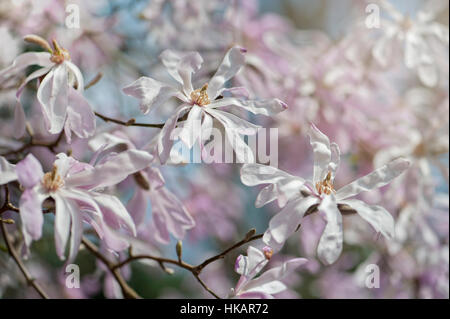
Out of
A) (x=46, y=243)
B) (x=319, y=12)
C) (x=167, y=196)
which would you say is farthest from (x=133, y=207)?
(x=319, y=12)

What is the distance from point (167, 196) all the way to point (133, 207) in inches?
1.5

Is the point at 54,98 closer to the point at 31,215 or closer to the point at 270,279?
the point at 31,215

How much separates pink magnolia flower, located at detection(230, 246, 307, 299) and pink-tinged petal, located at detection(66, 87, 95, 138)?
6.3 inches

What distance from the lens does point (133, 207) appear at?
567mm

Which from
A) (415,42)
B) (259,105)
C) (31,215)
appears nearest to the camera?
(31,215)

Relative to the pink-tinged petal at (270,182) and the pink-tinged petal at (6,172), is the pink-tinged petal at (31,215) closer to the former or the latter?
the pink-tinged petal at (6,172)

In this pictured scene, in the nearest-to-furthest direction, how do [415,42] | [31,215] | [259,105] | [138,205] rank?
1. [31,215]
2. [259,105]
3. [138,205]
4. [415,42]

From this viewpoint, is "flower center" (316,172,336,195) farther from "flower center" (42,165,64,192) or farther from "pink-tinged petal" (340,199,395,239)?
"flower center" (42,165,64,192)

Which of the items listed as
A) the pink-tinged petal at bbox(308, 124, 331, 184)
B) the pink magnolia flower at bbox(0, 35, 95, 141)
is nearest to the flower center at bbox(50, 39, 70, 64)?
the pink magnolia flower at bbox(0, 35, 95, 141)

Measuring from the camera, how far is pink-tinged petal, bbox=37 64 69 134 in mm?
440

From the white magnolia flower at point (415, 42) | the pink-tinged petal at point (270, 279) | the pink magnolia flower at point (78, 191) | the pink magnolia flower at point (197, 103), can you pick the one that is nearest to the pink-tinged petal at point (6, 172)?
the pink magnolia flower at point (78, 191)

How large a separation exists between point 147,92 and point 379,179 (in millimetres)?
201

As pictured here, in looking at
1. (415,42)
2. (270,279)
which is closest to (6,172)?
(270,279)

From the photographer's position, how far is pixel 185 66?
0.48 m
